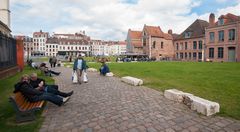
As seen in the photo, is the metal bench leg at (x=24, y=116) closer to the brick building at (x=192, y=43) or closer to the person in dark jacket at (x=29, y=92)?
the person in dark jacket at (x=29, y=92)

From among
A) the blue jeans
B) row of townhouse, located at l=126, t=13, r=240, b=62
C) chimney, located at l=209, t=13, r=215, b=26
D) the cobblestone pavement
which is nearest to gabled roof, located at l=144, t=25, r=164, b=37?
row of townhouse, located at l=126, t=13, r=240, b=62

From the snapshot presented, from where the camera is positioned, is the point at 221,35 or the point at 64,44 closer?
the point at 221,35

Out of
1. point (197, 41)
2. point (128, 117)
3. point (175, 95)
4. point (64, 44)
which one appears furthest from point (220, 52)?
point (64, 44)

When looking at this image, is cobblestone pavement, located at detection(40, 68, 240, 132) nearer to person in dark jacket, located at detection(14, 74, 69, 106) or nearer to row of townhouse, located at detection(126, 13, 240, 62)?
person in dark jacket, located at detection(14, 74, 69, 106)

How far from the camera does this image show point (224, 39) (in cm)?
4162

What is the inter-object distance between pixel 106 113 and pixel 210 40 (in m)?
46.2

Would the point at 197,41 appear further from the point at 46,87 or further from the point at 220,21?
the point at 46,87

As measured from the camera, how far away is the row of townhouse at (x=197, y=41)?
133 ft

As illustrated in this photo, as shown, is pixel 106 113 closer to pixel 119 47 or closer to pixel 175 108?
pixel 175 108

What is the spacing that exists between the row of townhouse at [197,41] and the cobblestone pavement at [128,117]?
4015 cm

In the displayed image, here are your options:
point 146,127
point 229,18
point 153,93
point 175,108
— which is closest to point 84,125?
point 146,127

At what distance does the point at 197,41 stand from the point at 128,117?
170 feet

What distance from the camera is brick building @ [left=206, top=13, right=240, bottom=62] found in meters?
39.2

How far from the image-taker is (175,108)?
614 cm
